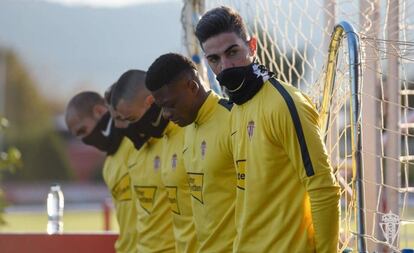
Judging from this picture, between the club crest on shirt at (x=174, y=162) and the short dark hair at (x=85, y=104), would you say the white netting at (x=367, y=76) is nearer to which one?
the club crest on shirt at (x=174, y=162)

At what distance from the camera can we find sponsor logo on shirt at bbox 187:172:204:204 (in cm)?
595

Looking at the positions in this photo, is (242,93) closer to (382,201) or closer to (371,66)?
(371,66)

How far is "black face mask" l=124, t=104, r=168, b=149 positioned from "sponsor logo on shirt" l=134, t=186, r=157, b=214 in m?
0.32

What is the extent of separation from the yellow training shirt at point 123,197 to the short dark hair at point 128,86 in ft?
1.67

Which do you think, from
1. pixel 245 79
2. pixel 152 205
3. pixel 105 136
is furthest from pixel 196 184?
pixel 105 136

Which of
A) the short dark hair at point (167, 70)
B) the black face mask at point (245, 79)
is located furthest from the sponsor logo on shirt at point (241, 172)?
the short dark hair at point (167, 70)

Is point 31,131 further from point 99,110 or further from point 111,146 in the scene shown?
point 111,146

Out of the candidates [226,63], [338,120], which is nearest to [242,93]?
[226,63]

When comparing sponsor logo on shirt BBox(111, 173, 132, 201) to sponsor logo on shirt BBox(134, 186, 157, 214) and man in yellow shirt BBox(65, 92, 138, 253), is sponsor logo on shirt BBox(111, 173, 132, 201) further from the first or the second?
sponsor logo on shirt BBox(134, 186, 157, 214)

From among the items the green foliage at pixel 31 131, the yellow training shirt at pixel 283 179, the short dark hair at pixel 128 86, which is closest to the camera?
the yellow training shirt at pixel 283 179

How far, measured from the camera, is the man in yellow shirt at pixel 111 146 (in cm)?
784

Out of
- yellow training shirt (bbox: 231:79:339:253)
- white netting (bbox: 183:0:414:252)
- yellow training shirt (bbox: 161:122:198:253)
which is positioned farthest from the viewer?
yellow training shirt (bbox: 161:122:198:253)

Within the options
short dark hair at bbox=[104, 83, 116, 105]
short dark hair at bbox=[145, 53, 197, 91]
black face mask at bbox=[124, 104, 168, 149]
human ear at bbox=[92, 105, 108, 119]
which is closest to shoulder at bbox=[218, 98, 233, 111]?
short dark hair at bbox=[145, 53, 197, 91]

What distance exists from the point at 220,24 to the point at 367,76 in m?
1.73
